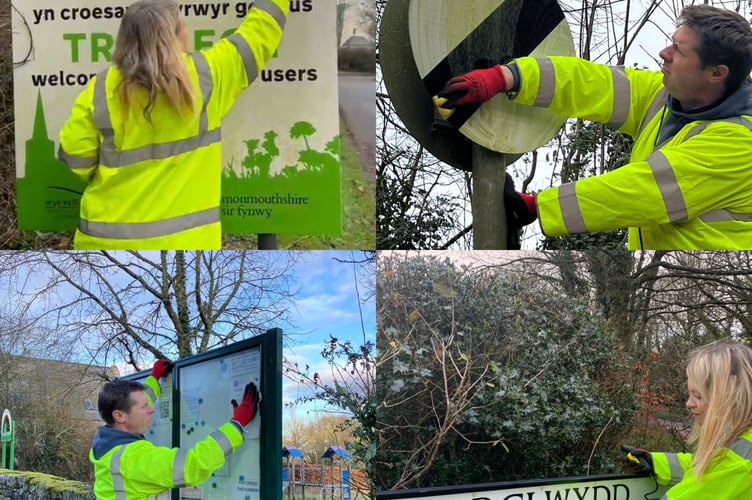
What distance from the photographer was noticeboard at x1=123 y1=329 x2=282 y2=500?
2.87m

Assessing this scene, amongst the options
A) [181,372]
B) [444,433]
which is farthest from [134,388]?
[444,433]

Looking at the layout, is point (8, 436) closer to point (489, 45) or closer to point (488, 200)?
point (488, 200)

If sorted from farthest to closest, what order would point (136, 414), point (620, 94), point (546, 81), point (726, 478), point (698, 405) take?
point (620, 94) → point (546, 81) → point (136, 414) → point (698, 405) → point (726, 478)

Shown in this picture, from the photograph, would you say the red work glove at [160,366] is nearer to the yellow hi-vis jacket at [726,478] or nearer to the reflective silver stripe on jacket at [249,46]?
the reflective silver stripe on jacket at [249,46]

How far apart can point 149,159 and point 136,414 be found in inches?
40.0

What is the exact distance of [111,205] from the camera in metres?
3.35

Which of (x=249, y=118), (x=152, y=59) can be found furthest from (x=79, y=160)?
(x=249, y=118)

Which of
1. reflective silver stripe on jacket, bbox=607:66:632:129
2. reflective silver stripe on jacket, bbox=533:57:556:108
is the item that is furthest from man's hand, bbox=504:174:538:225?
reflective silver stripe on jacket, bbox=607:66:632:129

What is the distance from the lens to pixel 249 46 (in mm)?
3508

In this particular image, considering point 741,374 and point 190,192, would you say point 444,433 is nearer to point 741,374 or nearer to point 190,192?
point 741,374

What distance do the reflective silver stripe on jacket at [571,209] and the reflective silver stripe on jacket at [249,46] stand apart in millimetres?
1406

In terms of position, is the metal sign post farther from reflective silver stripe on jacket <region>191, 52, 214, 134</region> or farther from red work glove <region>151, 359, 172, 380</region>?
red work glove <region>151, 359, 172, 380</region>

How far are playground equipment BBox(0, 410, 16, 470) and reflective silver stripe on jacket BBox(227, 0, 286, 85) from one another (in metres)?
1.69

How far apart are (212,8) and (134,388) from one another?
5.80 ft
